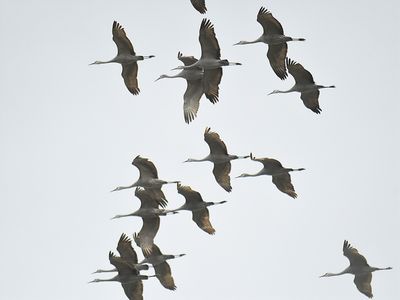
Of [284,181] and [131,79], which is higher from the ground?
[131,79]

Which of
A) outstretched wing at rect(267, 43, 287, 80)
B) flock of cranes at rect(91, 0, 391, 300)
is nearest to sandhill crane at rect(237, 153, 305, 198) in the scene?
flock of cranes at rect(91, 0, 391, 300)

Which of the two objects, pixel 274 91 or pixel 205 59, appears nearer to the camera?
pixel 205 59

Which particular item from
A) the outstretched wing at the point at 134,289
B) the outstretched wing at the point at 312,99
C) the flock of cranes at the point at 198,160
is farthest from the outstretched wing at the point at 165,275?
the outstretched wing at the point at 312,99

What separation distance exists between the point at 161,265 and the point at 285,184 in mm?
5012

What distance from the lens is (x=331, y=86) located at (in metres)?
63.8

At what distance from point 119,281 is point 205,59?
7.85m

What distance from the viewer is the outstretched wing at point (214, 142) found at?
214 ft

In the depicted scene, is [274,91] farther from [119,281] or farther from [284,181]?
[119,281]

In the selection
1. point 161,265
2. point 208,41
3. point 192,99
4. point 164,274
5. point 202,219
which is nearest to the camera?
point 208,41

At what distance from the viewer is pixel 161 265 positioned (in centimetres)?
6669

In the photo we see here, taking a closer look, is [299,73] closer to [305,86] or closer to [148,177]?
[305,86]

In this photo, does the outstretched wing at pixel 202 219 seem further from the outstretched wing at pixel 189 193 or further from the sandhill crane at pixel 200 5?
the sandhill crane at pixel 200 5

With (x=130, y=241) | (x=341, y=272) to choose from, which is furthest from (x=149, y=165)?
(x=341, y=272)

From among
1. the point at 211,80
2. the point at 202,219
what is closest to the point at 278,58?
the point at 211,80
